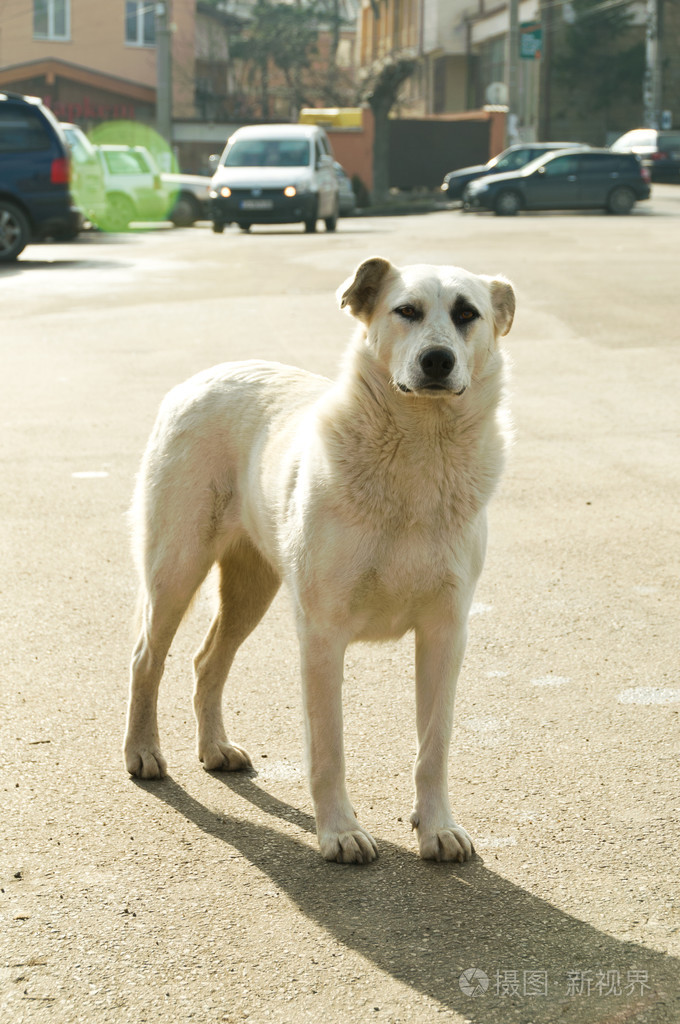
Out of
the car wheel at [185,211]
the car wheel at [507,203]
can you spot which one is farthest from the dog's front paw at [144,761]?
the car wheel at [507,203]

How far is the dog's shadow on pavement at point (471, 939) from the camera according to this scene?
2.64 meters

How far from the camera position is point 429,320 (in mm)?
3330

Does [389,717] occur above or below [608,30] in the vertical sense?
below

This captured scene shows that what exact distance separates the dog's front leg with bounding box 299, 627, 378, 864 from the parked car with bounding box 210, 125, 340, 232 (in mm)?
23948

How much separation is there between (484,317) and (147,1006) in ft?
6.33

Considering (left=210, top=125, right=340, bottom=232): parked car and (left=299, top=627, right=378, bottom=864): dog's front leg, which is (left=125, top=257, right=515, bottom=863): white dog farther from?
A: (left=210, top=125, right=340, bottom=232): parked car

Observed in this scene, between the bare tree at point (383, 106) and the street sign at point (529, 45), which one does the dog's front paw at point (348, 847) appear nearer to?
the bare tree at point (383, 106)

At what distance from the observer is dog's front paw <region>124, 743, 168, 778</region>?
375cm

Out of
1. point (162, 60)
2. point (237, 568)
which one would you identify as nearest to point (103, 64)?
point (162, 60)

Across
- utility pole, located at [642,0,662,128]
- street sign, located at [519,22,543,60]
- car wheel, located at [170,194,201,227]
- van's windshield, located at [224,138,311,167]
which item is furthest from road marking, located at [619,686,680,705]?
utility pole, located at [642,0,662,128]

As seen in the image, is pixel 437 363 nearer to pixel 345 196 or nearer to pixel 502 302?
pixel 502 302

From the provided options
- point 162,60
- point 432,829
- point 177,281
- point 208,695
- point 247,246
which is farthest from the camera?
point 162,60

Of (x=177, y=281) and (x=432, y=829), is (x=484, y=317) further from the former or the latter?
(x=177, y=281)

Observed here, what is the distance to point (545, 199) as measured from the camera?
107ft
